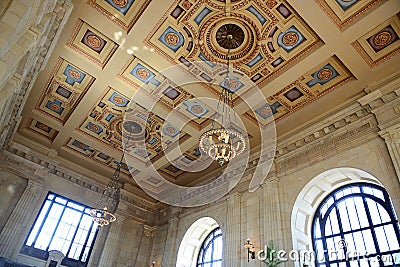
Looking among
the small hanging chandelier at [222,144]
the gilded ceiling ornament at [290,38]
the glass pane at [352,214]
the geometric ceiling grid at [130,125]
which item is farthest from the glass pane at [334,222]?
the geometric ceiling grid at [130,125]

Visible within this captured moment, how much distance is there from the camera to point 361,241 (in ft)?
21.4

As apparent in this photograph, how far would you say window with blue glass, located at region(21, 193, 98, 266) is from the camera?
9719 millimetres

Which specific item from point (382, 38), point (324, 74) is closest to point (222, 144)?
point (324, 74)

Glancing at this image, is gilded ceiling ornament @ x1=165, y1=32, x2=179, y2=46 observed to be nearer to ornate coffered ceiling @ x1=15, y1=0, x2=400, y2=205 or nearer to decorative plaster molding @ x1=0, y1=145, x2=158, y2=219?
ornate coffered ceiling @ x1=15, y1=0, x2=400, y2=205

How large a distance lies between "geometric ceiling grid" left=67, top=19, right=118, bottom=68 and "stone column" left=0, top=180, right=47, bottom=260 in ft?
17.5

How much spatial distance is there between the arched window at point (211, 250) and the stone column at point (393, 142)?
6.09m

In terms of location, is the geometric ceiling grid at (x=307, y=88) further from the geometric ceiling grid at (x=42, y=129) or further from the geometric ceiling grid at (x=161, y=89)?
the geometric ceiling grid at (x=42, y=129)

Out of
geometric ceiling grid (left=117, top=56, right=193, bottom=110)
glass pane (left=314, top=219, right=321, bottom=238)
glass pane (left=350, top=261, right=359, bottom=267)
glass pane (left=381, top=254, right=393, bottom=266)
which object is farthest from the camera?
geometric ceiling grid (left=117, top=56, right=193, bottom=110)

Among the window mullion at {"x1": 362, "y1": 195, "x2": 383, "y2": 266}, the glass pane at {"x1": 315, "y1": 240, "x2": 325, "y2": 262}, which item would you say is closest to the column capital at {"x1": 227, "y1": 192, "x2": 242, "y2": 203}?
the glass pane at {"x1": 315, "y1": 240, "x2": 325, "y2": 262}

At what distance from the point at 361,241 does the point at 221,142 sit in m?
4.03

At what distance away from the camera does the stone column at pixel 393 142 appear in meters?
5.96

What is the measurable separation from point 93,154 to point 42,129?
1.90 metres

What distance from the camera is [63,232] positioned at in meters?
10.4

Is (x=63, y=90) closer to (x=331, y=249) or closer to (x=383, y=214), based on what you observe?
(x=331, y=249)
